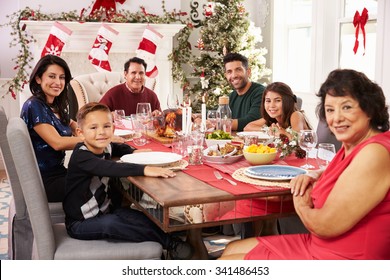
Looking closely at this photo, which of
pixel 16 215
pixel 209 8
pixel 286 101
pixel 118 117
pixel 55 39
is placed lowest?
pixel 16 215

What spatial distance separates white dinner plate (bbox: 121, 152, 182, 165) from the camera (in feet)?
6.81

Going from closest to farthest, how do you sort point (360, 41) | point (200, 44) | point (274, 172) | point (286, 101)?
point (274, 172) < point (286, 101) < point (360, 41) < point (200, 44)

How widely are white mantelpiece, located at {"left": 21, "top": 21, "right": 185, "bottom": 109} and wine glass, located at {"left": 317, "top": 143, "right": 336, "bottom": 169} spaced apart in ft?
13.1

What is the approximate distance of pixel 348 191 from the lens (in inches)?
54.9

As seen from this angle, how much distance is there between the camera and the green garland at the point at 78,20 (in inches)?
211

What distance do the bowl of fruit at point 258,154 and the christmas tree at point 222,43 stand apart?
11.9ft

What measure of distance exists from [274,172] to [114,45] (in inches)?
165

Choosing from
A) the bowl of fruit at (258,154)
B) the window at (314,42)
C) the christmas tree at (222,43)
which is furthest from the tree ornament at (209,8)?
the bowl of fruit at (258,154)

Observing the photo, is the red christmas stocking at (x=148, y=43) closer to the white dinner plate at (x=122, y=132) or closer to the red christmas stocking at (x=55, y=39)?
the red christmas stocking at (x=55, y=39)

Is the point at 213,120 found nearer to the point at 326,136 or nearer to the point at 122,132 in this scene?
the point at 122,132

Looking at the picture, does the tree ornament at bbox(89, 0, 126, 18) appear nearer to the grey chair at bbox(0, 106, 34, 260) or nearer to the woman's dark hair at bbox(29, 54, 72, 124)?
the woman's dark hair at bbox(29, 54, 72, 124)

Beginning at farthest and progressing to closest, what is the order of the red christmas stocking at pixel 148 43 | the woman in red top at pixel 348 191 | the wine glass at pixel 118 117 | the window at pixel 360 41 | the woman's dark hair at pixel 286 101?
the red christmas stocking at pixel 148 43
the window at pixel 360 41
the wine glass at pixel 118 117
the woman's dark hair at pixel 286 101
the woman in red top at pixel 348 191

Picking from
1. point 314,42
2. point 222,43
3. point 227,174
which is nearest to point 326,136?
point 227,174

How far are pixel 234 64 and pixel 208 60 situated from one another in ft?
7.09
